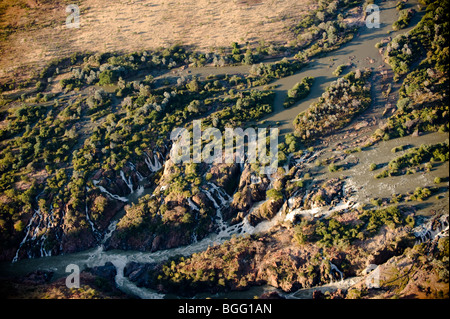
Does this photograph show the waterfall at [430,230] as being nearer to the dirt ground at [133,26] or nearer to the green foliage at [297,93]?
the green foliage at [297,93]

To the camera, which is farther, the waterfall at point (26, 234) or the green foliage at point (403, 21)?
the green foliage at point (403, 21)

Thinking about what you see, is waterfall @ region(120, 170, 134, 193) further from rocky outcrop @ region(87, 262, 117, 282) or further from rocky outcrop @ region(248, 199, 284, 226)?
rocky outcrop @ region(248, 199, 284, 226)

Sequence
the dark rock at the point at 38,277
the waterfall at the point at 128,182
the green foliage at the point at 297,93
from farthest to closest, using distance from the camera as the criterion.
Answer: the green foliage at the point at 297,93 < the waterfall at the point at 128,182 < the dark rock at the point at 38,277

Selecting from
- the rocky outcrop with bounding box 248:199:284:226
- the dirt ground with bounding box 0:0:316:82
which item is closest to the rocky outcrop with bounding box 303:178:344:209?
the rocky outcrop with bounding box 248:199:284:226

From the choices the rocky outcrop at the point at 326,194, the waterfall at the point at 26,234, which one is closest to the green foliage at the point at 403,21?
the rocky outcrop at the point at 326,194

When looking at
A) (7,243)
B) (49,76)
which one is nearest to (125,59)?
(49,76)

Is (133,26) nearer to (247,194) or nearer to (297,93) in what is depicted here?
(297,93)

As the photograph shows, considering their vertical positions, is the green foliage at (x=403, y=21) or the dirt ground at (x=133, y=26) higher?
the dirt ground at (x=133, y=26)
